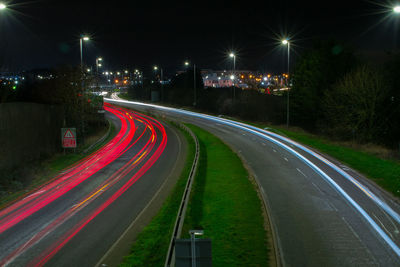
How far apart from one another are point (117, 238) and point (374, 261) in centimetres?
804

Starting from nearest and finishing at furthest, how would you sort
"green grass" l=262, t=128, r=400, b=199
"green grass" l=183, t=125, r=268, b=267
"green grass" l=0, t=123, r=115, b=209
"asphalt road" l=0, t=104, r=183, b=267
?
"green grass" l=183, t=125, r=268, b=267 → "asphalt road" l=0, t=104, r=183, b=267 → "green grass" l=0, t=123, r=115, b=209 → "green grass" l=262, t=128, r=400, b=199

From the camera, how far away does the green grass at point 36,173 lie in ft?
57.4

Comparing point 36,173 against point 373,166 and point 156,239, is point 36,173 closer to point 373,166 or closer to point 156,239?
point 156,239

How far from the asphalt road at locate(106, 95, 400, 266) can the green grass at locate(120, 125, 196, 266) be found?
3.57 meters

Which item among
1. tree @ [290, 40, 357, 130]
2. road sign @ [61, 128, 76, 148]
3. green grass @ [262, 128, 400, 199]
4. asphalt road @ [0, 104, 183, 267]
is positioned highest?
tree @ [290, 40, 357, 130]

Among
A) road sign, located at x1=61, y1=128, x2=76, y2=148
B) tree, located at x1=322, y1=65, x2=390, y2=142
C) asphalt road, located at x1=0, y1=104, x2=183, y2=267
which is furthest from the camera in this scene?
tree, located at x1=322, y1=65, x2=390, y2=142

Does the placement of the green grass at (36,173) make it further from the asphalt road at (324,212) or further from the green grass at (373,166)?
the green grass at (373,166)

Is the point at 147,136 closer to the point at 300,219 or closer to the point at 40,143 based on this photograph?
the point at 40,143

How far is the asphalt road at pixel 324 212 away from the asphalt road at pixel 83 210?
5.82m

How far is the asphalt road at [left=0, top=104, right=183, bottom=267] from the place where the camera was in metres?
10.9

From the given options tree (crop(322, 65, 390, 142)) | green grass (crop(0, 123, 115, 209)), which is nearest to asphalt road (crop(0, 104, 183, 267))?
green grass (crop(0, 123, 115, 209))

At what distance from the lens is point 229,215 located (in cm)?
1355

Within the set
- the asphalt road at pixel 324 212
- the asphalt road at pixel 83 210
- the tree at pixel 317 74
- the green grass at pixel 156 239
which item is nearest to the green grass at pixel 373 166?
the asphalt road at pixel 324 212

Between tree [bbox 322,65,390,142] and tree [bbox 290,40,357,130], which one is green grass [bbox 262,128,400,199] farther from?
tree [bbox 290,40,357,130]
